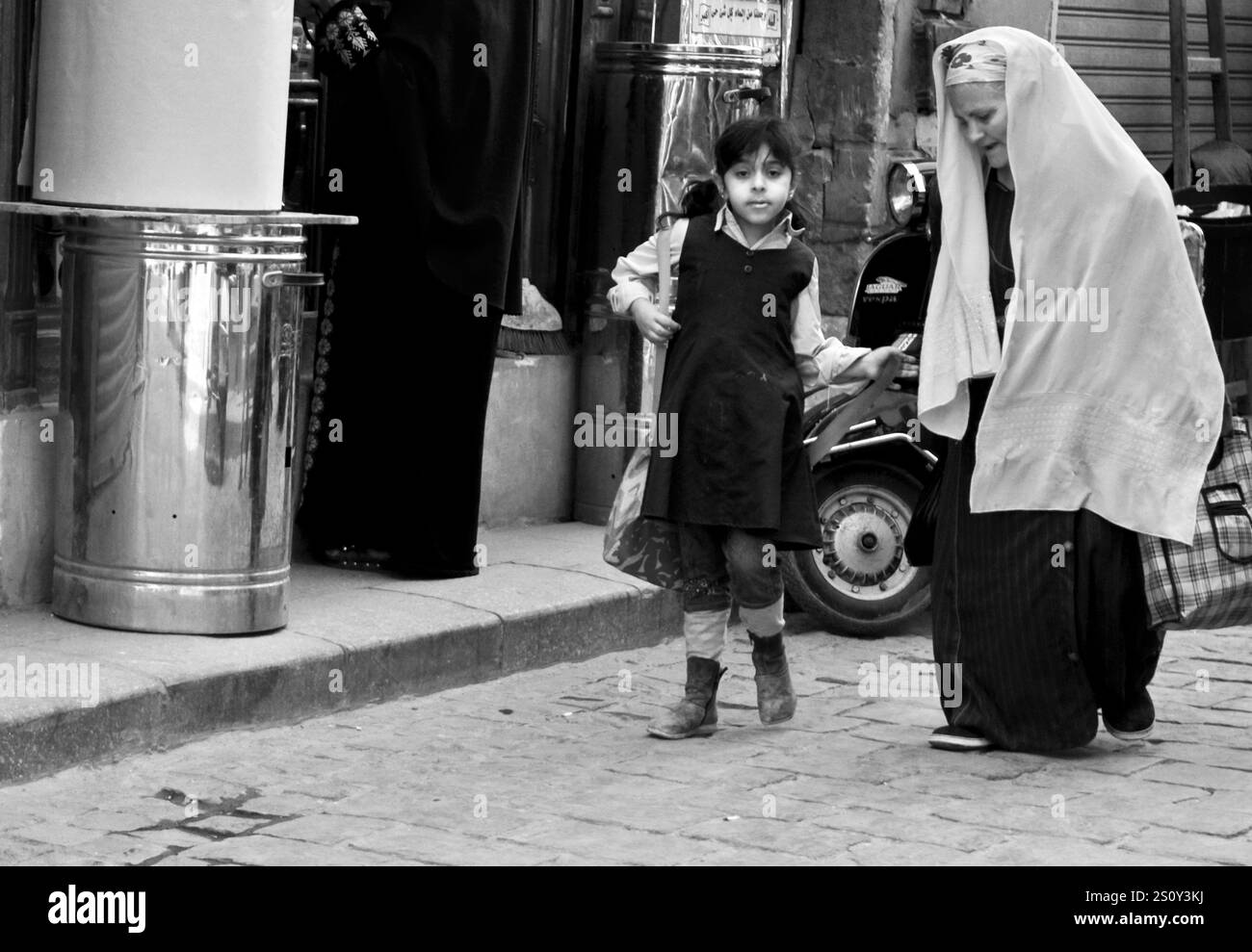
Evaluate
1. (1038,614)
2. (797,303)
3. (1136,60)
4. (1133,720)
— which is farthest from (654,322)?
(1136,60)

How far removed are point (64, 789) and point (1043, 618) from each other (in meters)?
2.39

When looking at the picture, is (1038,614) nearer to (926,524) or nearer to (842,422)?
(926,524)

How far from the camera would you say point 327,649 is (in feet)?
18.3

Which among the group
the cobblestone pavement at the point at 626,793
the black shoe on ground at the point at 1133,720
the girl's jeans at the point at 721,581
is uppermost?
the girl's jeans at the point at 721,581

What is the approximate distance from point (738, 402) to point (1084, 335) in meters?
0.87

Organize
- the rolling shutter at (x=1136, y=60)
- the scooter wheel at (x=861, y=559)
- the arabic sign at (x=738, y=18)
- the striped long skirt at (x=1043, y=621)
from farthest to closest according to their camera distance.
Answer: the rolling shutter at (x=1136, y=60) → the arabic sign at (x=738, y=18) → the scooter wheel at (x=861, y=559) → the striped long skirt at (x=1043, y=621)

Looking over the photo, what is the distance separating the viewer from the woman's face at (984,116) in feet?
17.0

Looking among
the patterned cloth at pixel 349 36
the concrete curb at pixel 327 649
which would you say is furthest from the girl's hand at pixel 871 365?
the patterned cloth at pixel 349 36

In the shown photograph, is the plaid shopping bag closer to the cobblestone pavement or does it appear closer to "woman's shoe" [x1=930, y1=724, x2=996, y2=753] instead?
the cobblestone pavement

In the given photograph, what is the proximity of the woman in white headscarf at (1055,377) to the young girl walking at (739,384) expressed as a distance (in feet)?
1.08

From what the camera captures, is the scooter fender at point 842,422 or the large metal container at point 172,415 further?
the scooter fender at point 842,422

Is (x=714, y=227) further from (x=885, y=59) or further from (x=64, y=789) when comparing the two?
(x=885, y=59)

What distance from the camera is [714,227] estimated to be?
17.7 feet

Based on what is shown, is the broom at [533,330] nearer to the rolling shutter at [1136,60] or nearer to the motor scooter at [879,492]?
the motor scooter at [879,492]
